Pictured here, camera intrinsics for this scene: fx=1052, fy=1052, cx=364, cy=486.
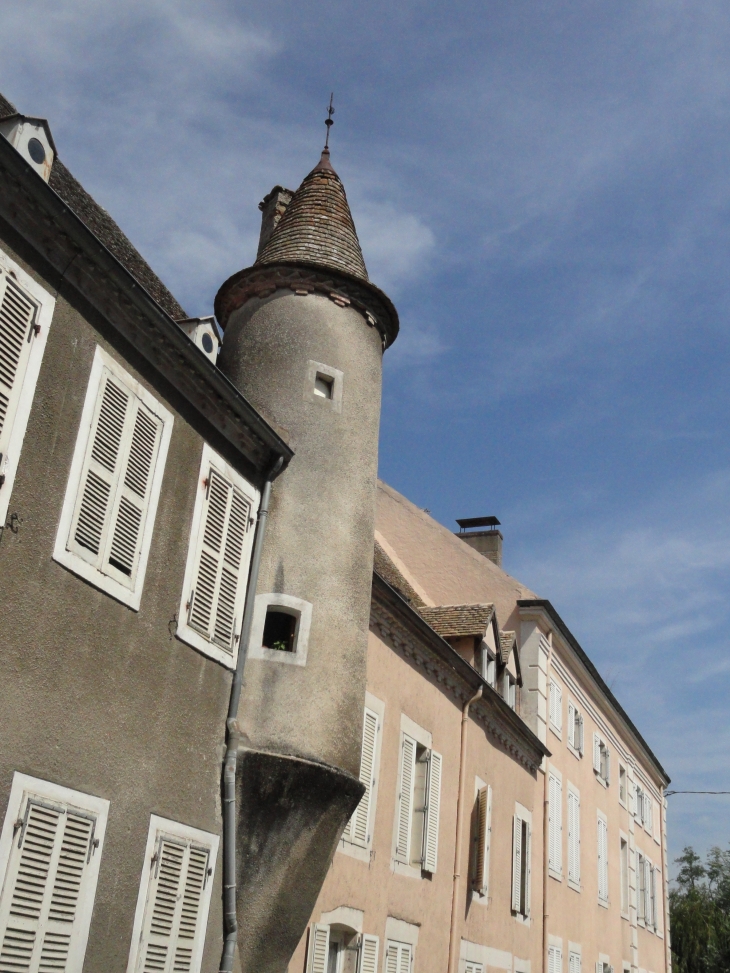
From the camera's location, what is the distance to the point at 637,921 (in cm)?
2912

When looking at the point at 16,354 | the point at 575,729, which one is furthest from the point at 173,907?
the point at 575,729

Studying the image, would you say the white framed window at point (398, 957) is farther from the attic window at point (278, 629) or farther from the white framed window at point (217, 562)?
the white framed window at point (217, 562)

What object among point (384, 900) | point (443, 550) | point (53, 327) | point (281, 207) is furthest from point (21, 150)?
point (443, 550)

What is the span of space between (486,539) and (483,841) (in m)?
12.1

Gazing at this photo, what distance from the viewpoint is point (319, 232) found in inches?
488

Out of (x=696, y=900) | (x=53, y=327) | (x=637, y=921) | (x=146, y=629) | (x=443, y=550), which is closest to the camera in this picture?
(x=53, y=327)

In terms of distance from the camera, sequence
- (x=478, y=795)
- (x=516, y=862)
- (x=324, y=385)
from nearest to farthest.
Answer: (x=324, y=385)
(x=478, y=795)
(x=516, y=862)

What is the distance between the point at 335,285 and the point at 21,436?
5.46 m

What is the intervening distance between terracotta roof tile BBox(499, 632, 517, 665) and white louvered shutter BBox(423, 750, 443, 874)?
17.3 feet

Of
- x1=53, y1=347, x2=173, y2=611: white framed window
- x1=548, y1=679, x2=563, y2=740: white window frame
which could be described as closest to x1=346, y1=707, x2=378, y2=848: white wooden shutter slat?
x1=53, y1=347, x2=173, y2=611: white framed window

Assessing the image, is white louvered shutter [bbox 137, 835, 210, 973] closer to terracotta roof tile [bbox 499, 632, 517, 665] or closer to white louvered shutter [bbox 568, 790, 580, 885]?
terracotta roof tile [bbox 499, 632, 517, 665]

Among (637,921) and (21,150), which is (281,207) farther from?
(637,921)

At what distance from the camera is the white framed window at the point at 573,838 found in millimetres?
22469

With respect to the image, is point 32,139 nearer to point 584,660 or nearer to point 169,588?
point 169,588
